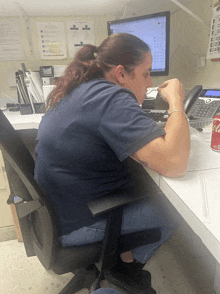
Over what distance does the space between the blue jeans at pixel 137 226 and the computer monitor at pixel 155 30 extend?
1009 millimetres

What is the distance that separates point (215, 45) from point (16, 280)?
1637mm

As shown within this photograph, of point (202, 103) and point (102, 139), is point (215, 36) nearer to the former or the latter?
point (202, 103)

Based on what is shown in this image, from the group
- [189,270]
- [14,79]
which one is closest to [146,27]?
[14,79]

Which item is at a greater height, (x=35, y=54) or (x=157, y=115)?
(x=35, y=54)

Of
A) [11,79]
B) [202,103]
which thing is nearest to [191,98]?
[202,103]

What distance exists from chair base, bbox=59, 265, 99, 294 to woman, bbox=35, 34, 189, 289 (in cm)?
32

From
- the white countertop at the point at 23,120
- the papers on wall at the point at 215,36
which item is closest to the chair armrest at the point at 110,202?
the white countertop at the point at 23,120

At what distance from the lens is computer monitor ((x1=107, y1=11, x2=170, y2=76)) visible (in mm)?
1367

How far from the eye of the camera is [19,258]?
50.6 inches

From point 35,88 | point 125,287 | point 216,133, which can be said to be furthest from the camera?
point 35,88

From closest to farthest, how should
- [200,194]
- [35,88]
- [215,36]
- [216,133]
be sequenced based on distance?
[200,194] < [216,133] < [215,36] < [35,88]

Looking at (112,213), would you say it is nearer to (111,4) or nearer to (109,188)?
(109,188)

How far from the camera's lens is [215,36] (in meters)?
1.21

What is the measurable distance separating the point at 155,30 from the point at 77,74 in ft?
2.93
